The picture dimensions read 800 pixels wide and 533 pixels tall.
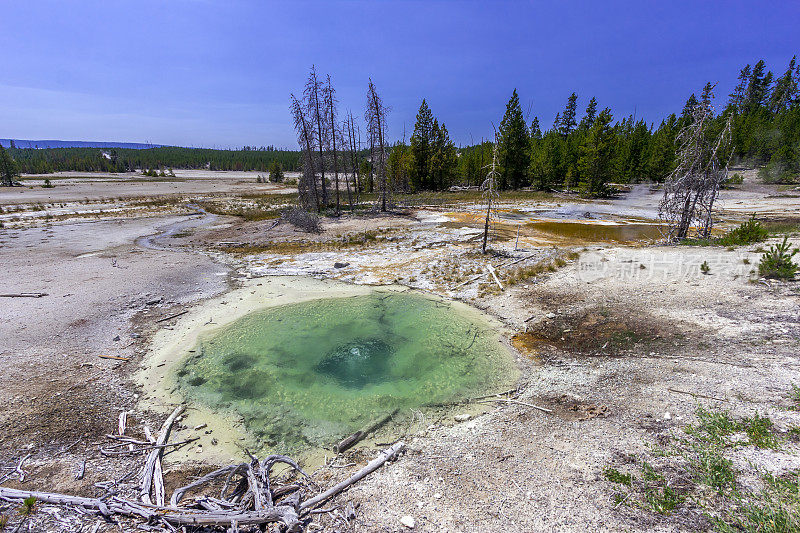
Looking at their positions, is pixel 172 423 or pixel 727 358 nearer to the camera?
A: pixel 172 423

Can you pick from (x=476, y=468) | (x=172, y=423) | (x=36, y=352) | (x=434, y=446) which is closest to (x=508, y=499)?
(x=476, y=468)

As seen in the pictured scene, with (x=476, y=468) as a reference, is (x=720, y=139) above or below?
above

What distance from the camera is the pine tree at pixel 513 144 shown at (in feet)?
156

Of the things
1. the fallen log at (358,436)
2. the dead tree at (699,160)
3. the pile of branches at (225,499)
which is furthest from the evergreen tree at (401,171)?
the pile of branches at (225,499)

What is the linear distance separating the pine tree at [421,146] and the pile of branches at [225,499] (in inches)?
2083

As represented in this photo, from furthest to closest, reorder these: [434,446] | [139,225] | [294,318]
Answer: [139,225], [294,318], [434,446]

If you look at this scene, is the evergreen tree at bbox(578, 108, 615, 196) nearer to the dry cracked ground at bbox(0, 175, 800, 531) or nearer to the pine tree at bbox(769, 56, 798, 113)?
the dry cracked ground at bbox(0, 175, 800, 531)

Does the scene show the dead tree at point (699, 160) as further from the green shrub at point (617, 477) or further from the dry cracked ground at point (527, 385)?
the green shrub at point (617, 477)

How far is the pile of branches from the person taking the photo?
3852mm

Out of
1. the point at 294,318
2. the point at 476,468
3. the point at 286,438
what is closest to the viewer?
the point at 476,468

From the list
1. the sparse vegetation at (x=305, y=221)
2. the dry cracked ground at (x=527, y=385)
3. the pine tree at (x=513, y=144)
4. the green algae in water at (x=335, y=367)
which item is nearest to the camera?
Answer: the dry cracked ground at (x=527, y=385)

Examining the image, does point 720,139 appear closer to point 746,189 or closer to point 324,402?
point 324,402

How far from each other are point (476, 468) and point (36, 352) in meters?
11.1

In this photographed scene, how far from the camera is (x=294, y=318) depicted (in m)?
10.8
